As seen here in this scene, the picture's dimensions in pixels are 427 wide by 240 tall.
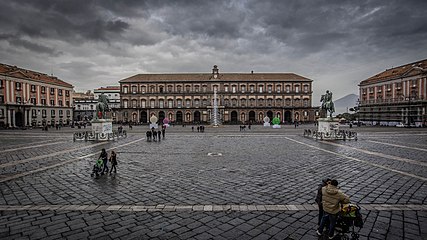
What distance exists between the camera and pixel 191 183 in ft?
25.3

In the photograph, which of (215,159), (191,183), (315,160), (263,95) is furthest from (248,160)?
(263,95)

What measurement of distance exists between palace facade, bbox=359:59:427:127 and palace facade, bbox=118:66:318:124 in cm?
1608

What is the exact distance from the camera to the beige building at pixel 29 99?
151 ft

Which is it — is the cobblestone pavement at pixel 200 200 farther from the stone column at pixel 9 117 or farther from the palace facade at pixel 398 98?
the palace facade at pixel 398 98

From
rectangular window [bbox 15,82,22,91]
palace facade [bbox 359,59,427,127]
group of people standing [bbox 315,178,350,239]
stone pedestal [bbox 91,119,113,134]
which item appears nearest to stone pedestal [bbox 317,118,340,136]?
group of people standing [bbox 315,178,350,239]

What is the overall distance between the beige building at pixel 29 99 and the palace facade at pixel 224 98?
17.5 m

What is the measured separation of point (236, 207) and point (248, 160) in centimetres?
609

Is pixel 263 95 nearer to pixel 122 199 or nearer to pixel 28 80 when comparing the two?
pixel 28 80

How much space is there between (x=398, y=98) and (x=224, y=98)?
43.5 metres

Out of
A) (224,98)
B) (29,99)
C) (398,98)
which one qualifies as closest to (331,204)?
(398,98)

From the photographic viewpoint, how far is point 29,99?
165ft

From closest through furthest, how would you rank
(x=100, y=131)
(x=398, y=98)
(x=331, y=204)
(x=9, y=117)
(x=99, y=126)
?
(x=331, y=204) < (x=100, y=131) < (x=99, y=126) < (x=9, y=117) < (x=398, y=98)

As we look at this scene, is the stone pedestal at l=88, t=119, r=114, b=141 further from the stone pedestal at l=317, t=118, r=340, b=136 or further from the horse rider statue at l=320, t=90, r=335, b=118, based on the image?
the horse rider statue at l=320, t=90, r=335, b=118

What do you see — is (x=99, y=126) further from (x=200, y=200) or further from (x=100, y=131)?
(x=200, y=200)
